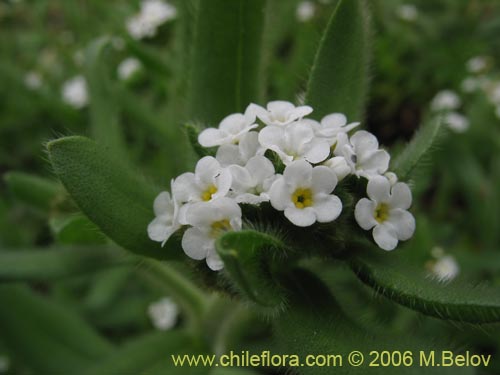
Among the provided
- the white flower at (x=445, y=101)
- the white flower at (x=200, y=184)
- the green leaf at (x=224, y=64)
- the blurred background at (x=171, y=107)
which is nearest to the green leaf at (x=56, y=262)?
the blurred background at (x=171, y=107)

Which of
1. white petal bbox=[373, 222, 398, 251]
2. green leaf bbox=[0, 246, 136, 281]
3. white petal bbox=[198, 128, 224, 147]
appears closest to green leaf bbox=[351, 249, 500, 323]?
white petal bbox=[373, 222, 398, 251]

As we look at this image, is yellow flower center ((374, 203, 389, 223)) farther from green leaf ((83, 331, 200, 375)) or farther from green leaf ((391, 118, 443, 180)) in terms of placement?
green leaf ((83, 331, 200, 375))

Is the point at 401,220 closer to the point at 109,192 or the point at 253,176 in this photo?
the point at 253,176

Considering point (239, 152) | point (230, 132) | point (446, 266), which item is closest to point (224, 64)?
point (230, 132)

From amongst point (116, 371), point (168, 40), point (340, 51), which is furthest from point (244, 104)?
point (168, 40)

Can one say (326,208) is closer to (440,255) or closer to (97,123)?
(97,123)

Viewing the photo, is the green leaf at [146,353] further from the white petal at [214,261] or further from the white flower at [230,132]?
the white flower at [230,132]
